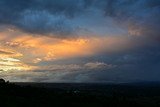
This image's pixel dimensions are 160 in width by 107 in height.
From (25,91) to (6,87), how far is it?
224 inches

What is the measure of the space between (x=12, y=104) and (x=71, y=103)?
20344 millimetres

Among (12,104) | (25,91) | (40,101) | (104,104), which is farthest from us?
(25,91)

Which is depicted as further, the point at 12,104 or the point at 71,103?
the point at 71,103

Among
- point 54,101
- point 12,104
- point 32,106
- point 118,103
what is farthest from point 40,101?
point 118,103

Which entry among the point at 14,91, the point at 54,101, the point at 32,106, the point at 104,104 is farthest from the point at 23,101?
the point at 104,104

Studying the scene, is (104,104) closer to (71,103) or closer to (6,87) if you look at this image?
(71,103)

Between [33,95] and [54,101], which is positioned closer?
[54,101]

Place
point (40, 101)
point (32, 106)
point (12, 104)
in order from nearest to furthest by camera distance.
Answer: point (12, 104), point (32, 106), point (40, 101)

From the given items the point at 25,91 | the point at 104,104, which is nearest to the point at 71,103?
the point at 104,104

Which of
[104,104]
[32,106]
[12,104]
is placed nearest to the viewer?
[12,104]

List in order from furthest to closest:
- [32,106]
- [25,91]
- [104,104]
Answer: [25,91] < [104,104] < [32,106]

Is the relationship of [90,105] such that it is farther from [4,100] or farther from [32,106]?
[4,100]

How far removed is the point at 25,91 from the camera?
99.7 m

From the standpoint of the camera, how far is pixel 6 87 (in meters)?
98.4
